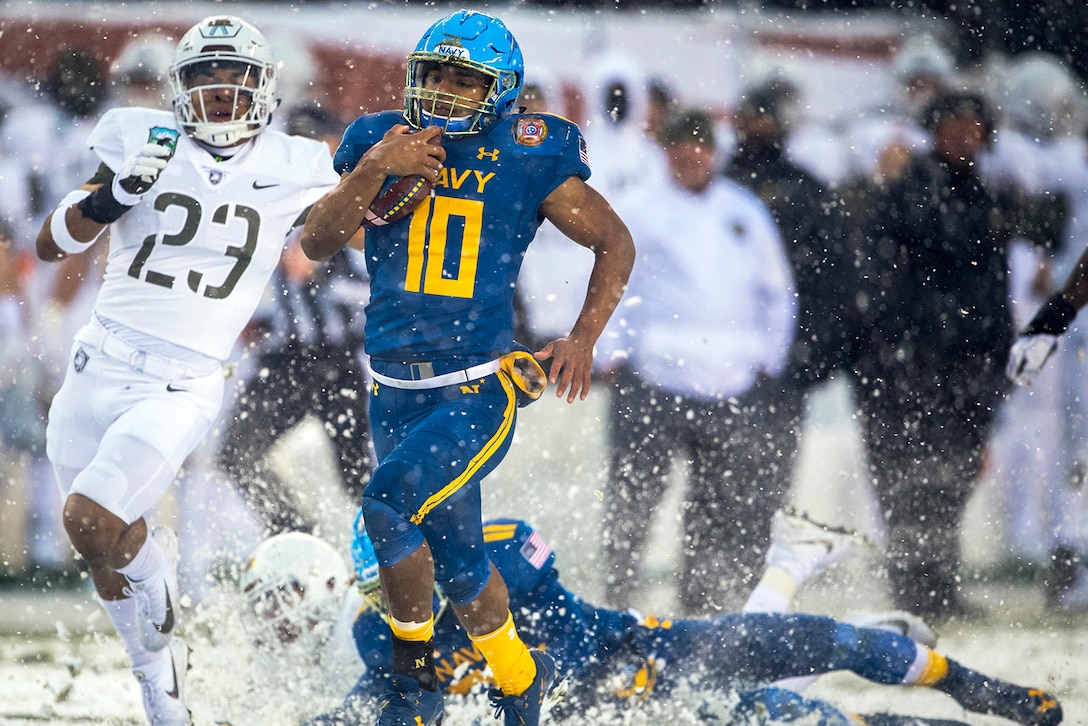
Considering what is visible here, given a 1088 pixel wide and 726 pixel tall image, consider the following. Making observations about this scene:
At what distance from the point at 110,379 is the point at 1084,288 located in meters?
3.42

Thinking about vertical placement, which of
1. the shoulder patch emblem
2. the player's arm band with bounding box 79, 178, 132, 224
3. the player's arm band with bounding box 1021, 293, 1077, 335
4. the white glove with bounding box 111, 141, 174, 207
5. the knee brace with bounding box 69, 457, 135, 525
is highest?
the shoulder patch emblem

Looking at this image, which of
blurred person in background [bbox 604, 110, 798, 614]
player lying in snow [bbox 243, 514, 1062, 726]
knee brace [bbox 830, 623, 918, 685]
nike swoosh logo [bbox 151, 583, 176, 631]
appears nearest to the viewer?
player lying in snow [bbox 243, 514, 1062, 726]

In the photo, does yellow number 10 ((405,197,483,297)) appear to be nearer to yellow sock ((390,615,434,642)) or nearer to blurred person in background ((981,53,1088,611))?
yellow sock ((390,615,434,642))

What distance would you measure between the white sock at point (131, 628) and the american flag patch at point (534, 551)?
122 cm

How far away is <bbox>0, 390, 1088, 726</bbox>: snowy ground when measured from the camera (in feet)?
13.4

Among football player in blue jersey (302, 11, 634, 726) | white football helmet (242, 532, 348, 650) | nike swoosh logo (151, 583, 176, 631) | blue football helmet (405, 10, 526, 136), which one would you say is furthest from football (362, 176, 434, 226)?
nike swoosh logo (151, 583, 176, 631)

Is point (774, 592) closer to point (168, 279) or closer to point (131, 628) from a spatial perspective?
point (131, 628)

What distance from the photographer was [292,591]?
366 centimetres

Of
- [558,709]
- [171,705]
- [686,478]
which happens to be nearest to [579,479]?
[686,478]

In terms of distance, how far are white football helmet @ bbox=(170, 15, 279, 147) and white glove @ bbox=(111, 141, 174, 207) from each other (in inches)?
8.7

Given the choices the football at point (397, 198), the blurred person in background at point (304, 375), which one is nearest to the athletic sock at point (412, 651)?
the football at point (397, 198)

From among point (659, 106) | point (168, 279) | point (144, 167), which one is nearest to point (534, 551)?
point (168, 279)

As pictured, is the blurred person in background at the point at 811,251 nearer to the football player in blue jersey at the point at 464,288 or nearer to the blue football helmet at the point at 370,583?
the football player in blue jersey at the point at 464,288

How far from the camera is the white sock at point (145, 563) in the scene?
3611 millimetres
